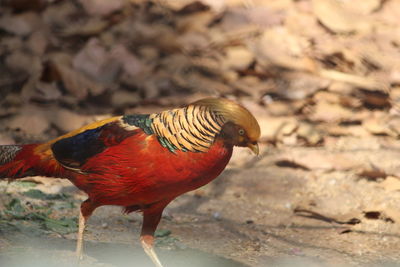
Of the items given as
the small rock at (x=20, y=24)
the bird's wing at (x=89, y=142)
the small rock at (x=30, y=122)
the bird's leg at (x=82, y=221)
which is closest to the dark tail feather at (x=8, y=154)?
the bird's wing at (x=89, y=142)

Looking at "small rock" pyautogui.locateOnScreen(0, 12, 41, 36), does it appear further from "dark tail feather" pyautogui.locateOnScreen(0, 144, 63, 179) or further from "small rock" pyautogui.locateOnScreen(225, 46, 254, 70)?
"dark tail feather" pyautogui.locateOnScreen(0, 144, 63, 179)

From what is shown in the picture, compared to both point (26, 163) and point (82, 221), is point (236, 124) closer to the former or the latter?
point (82, 221)

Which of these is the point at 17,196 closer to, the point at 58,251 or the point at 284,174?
the point at 58,251

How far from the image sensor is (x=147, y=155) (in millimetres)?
3244

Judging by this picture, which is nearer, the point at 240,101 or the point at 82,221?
the point at 82,221

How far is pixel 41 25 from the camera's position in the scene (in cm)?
647

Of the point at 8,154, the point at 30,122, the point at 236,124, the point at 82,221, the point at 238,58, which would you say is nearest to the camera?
the point at 236,124

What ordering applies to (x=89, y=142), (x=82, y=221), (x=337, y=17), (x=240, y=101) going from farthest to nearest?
(x=337, y=17) → (x=240, y=101) → (x=82, y=221) → (x=89, y=142)

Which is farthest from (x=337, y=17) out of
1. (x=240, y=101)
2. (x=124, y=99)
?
(x=124, y=99)

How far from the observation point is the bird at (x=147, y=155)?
124 inches

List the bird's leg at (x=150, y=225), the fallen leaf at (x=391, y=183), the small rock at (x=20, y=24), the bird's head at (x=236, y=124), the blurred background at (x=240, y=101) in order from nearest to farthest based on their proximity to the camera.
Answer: the bird's head at (x=236, y=124) → the bird's leg at (x=150, y=225) → the blurred background at (x=240, y=101) → the fallen leaf at (x=391, y=183) → the small rock at (x=20, y=24)

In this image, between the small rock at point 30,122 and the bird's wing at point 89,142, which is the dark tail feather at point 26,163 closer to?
the bird's wing at point 89,142

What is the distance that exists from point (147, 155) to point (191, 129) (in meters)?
0.22

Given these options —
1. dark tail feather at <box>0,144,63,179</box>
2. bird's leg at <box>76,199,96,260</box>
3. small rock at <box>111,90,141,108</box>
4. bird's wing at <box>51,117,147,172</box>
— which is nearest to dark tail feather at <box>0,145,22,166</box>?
dark tail feather at <box>0,144,63,179</box>
